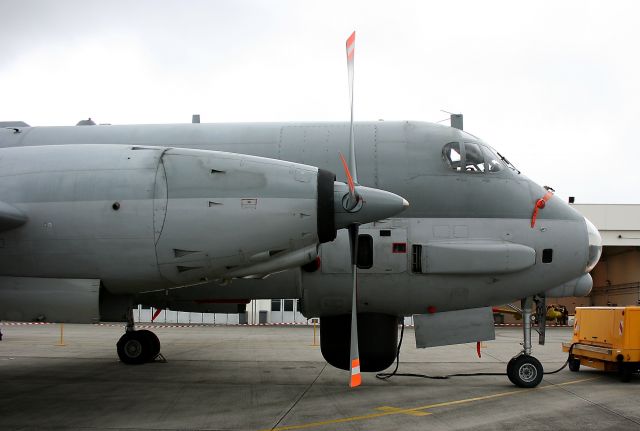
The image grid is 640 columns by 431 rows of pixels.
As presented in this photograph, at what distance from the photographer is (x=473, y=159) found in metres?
12.0

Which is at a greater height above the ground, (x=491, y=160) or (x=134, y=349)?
(x=491, y=160)

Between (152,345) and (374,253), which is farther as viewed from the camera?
(152,345)

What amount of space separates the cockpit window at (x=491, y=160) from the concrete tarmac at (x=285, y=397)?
4322 mm

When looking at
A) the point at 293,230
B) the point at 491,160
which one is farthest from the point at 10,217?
the point at 491,160

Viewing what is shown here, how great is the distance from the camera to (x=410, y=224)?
11492 mm

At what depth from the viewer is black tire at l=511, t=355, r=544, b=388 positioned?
1177cm

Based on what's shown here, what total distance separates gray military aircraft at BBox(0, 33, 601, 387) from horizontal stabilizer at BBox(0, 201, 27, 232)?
2 centimetres

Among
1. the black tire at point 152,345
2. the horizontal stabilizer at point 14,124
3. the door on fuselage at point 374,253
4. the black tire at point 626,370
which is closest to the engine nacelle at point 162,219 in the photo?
the door on fuselage at point 374,253

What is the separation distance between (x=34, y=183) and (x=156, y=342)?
8.56 meters

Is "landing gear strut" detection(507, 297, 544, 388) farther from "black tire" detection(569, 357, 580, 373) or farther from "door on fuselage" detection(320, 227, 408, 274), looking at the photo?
"black tire" detection(569, 357, 580, 373)

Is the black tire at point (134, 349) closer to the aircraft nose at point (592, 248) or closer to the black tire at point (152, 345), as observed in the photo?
the black tire at point (152, 345)

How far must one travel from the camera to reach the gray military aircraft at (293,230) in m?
7.79

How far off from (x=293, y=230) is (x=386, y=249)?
12.8 feet

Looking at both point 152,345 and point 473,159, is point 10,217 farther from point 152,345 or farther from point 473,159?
point 152,345
